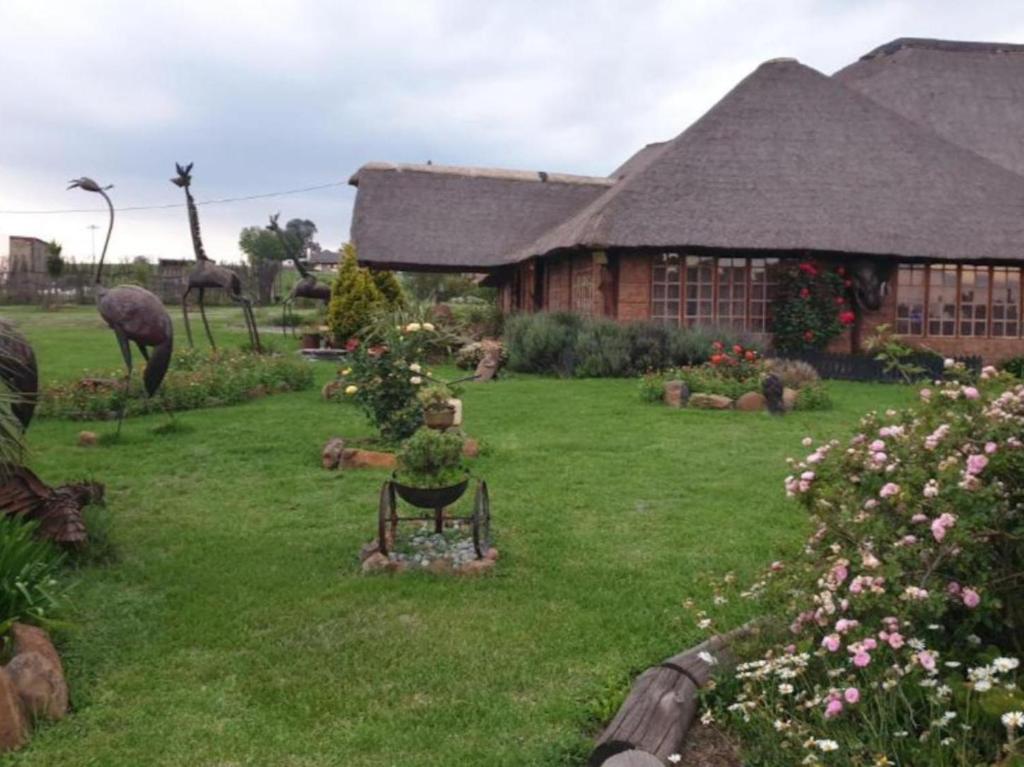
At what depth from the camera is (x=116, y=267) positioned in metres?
36.2

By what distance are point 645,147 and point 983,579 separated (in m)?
26.0

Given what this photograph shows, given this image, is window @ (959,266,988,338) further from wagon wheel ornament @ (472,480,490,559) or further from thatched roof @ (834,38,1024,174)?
wagon wheel ornament @ (472,480,490,559)

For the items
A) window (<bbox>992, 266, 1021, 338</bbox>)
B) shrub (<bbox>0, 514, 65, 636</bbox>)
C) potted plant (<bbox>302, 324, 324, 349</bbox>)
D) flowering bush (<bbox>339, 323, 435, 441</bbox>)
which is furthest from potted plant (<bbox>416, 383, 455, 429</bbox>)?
window (<bbox>992, 266, 1021, 338</bbox>)

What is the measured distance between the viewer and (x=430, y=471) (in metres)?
5.43

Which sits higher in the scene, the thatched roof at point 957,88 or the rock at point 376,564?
the thatched roof at point 957,88

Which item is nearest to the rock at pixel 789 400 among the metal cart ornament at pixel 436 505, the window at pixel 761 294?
the window at pixel 761 294

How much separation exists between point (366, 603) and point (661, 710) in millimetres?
1954

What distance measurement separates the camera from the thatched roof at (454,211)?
2120 cm

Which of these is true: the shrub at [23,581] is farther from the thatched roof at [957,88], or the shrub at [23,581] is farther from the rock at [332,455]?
the thatched roof at [957,88]

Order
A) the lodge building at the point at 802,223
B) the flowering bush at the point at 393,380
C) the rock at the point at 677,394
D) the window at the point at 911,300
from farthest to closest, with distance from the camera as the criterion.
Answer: the window at the point at 911,300 < the lodge building at the point at 802,223 < the rock at the point at 677,394 < the flowering bush at the point at 393,380

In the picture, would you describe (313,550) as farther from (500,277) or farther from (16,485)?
(500,277)

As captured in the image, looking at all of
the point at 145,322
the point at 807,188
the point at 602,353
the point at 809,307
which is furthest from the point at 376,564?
the point at 807,188

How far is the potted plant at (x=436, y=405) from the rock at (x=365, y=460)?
1.66 ft

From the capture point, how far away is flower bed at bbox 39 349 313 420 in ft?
37.5
